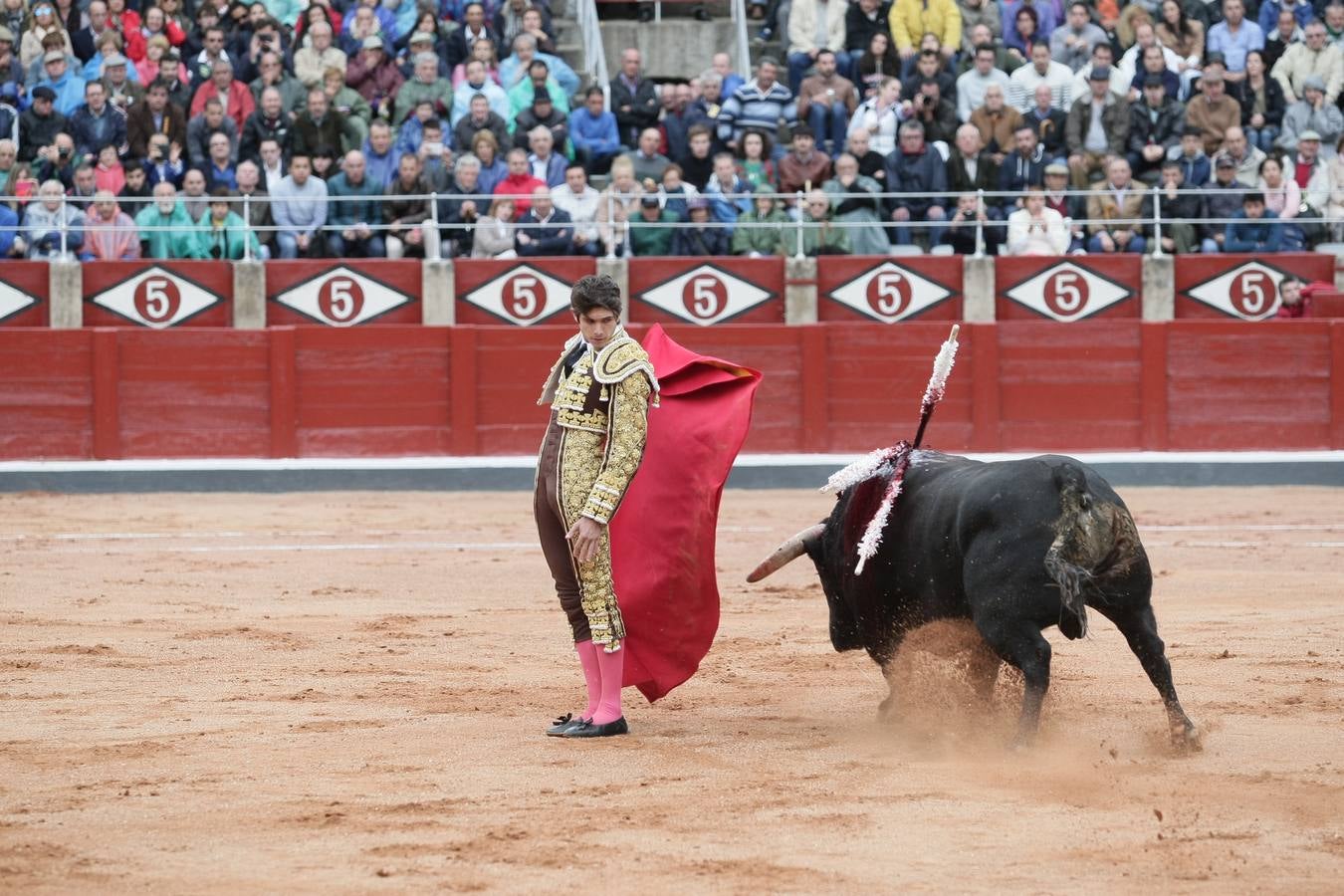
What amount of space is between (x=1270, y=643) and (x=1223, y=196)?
263 inches

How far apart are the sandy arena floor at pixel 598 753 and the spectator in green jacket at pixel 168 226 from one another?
4.44 meters

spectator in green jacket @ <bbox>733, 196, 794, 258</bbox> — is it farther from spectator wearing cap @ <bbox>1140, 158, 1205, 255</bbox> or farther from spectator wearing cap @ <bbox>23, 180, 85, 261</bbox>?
spectator wearing cap @ <bbox>23, 180, 85, 261</bbox>

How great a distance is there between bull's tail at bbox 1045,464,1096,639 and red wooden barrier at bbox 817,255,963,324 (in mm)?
7900

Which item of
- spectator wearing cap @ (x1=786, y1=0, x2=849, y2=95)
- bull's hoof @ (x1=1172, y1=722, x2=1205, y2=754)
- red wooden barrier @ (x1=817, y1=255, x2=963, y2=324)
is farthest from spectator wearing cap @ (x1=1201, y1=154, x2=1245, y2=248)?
bull's hoof @ (x1=1172, y1=722, x2=1205, y2=754)

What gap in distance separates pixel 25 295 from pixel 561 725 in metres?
8.37

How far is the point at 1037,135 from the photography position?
41.5 feet

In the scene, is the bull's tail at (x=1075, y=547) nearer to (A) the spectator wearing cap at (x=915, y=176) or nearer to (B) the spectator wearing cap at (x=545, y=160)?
(A) the spectator wearing cap at (x=915, y=176)

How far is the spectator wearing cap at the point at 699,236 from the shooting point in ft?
40.2

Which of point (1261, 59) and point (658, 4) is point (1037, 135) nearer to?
point (1261, 59)

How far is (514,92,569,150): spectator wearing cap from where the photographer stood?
503 inches

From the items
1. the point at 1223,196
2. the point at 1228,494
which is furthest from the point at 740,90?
the point at 1228,494

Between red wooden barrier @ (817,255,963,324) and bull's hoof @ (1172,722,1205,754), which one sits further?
red wooden barrier @ (817,255,963,324)

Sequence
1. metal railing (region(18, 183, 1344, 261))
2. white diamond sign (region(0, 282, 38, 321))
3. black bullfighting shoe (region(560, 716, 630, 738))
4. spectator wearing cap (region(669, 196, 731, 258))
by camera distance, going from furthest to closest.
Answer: spectator wearing cap (region(669, 196, 731, 258)) < white diamond sign (region(0, 282, 38, 321)) < metal railing (region(18, 183, 1344, 261)) < black bullfighting shoe (region(560, 716, 630, 738))

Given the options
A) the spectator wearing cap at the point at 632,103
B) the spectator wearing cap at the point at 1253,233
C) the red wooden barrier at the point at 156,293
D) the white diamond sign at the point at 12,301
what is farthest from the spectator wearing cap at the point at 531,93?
the spectator wearing cap at the point at 1253,233
